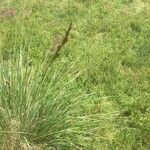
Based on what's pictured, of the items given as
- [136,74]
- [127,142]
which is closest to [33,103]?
[127,142]

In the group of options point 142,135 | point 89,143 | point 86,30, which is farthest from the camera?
point 86,30

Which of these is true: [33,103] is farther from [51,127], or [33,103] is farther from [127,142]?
[127,142]

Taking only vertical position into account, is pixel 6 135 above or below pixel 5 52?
above

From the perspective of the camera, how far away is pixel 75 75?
27.8ft

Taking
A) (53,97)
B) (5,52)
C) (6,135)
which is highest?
(53,97)

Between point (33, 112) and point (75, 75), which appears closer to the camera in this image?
point (33, 112)

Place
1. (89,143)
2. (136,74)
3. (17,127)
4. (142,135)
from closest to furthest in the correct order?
(17,127)
(89,143)
(142,135)
(136,74)

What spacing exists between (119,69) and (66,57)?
4.03 ft

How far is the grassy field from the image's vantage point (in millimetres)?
6227

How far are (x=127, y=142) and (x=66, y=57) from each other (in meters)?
3.11

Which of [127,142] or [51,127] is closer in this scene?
[51,127]

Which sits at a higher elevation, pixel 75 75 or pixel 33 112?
pixel 33 112

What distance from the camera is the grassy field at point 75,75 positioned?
6227mm

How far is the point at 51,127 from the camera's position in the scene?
20.6 feet
